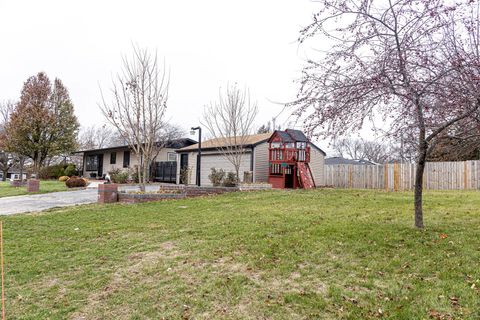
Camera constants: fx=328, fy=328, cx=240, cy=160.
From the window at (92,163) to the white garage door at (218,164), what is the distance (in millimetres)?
15243

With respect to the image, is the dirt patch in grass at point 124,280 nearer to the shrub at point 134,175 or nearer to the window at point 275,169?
the window at point 275,169

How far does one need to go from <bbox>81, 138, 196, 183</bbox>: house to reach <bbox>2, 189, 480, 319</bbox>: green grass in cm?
1464

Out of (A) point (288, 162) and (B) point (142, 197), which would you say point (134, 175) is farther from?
(B) point (142, 197)

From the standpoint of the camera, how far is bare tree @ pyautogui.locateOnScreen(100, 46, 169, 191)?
1205 cm

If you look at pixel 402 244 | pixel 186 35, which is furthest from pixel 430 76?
pixel 186 35

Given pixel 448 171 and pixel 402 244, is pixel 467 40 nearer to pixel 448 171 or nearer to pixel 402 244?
pixel 402 244

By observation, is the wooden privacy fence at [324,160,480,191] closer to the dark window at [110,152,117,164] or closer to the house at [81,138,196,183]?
the house at [81,138,196,183]

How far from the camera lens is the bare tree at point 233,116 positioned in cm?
1672

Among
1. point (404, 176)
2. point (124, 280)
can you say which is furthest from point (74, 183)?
point (404, 176)

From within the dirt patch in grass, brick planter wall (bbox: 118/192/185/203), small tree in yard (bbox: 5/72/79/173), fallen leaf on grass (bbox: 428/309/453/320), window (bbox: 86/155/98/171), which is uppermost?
small tree in yard (bbox: 5/72/79/173)

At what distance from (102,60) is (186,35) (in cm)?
486

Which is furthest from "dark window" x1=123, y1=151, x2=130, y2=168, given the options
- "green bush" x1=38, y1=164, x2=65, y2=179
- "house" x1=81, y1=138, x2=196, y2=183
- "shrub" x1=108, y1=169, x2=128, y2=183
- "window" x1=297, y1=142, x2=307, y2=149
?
"window" x1=297, y1=142, x2=307, y2=149

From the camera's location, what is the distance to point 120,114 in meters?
12.1

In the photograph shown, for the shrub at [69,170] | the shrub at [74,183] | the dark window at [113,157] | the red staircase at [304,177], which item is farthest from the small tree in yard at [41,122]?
the red staircase at [304,177]
